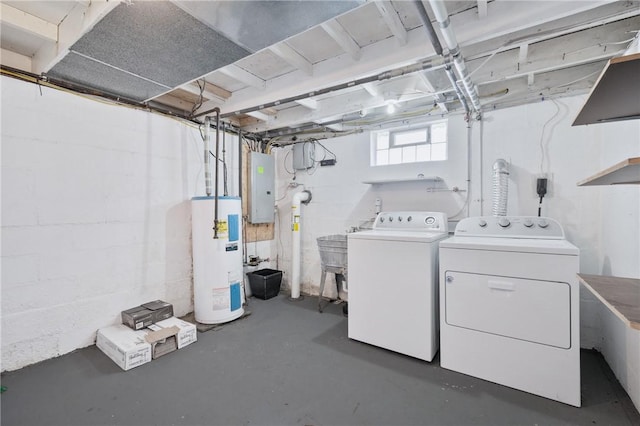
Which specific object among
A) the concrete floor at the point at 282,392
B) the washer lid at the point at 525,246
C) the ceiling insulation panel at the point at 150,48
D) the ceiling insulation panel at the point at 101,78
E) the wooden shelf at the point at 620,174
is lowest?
the concrete floor at the point at 282,392

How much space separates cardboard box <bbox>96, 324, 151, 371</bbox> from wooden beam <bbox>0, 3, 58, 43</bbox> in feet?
7.32

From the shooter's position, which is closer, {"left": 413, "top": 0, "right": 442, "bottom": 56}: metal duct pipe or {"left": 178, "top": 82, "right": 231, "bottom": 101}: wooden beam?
{"left": 413, "top": 0, "right": 442, "bottom": 56}: metal duct pipe

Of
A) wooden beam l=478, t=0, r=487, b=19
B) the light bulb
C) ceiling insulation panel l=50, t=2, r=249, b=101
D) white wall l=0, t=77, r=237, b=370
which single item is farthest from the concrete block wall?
wooden beam l=478, t=0, r=487, b=19

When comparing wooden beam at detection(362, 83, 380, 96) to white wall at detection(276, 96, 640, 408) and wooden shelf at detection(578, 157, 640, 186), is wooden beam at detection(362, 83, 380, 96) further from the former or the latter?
wooden shelf at detection(578, 157, 640, 186)

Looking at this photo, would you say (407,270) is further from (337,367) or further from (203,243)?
(203,243)

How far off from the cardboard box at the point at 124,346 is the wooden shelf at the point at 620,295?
2734 mm

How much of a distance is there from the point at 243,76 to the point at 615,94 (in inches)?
95.0

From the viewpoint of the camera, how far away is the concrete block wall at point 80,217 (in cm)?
208

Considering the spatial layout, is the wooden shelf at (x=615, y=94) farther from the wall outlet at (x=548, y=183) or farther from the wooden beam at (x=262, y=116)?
the wooden beam at (x=262, y=116)

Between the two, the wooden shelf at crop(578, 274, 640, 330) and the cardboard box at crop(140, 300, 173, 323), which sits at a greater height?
the wooden shelf at crop(578, 274, 640, 330)

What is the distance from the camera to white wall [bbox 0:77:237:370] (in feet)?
6.84

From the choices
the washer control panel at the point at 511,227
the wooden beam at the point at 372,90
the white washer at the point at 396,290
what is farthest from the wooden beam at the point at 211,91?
the washer control panel at the point at 511,227

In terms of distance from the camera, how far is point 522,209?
257 centimetres

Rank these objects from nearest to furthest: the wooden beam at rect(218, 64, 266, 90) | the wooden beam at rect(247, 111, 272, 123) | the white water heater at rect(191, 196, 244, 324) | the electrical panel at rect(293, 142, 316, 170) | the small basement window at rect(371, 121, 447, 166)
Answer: the wooden beam at rect(218, 64, 266, 90)
the white water heater at rect(191, 196, 244, 324)
the small basement window at rect(371, 121, 447, 166)
the wooden beam at rect(247, 111, 272, 123)
the electrical panel at rect(293, 142, 316, 170)
